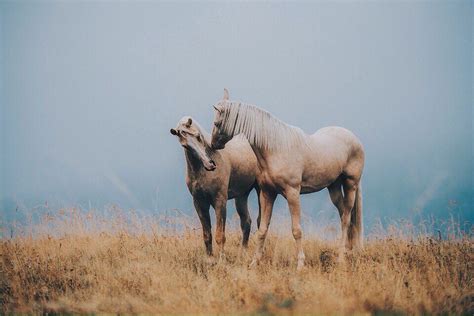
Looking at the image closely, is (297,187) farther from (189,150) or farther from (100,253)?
(100,253)

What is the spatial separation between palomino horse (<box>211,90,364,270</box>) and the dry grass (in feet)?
2.63

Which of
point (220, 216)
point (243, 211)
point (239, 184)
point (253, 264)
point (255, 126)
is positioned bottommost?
point (253, 264)

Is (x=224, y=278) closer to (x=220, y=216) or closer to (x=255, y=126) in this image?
(x=220, y=216)

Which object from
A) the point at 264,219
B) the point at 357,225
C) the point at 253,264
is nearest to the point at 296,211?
the point at 264,219

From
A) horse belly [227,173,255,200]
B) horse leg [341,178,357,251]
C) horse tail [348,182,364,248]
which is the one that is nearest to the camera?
horse belly [227,173,255,200]

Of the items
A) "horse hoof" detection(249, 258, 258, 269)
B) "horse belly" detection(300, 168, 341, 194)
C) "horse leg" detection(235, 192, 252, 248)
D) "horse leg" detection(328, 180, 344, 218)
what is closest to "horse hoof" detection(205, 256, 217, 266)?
"horse hoof" detection(249, 258, 258, 269)

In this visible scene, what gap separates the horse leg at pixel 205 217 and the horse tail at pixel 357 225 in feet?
8.62

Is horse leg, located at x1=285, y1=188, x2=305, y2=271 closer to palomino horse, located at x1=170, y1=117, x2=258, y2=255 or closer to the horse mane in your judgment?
the horse mane

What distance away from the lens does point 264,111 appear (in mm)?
7648

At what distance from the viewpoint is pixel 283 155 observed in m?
7.47

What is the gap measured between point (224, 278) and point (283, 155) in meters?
2.01

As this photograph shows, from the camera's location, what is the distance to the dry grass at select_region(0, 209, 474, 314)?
A: 230 inches

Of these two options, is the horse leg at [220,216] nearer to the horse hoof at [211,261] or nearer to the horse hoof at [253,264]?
the horse hoof at [211,261]

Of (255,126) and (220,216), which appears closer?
(255,126)
